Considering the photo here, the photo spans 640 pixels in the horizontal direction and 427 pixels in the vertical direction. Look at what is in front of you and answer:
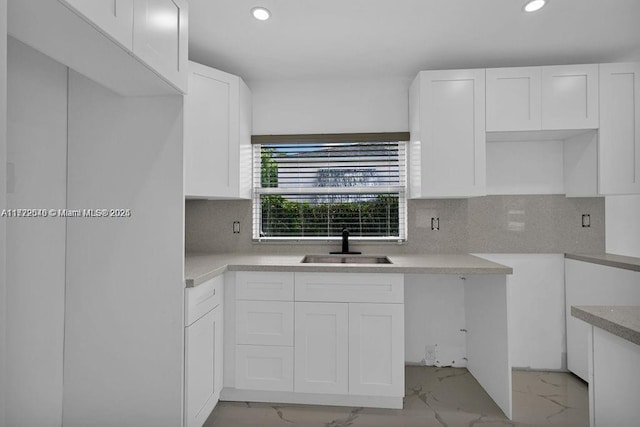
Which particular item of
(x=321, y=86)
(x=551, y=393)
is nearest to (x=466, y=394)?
(x=551, y=393)

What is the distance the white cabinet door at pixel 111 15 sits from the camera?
1004 millimetres

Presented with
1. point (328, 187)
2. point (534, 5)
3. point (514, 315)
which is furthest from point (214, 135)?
point (514, 315)

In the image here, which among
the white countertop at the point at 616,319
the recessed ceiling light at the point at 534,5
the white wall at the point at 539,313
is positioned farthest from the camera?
the white wall at the point at 539,313

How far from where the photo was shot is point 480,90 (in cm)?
243

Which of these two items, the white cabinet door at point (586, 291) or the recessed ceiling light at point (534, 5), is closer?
the recessed ceiling light at point (534, 5)

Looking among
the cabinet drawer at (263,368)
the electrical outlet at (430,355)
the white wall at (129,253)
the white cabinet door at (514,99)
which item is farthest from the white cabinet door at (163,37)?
the electrical outlet at (430,355)

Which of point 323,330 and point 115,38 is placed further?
point 323,330

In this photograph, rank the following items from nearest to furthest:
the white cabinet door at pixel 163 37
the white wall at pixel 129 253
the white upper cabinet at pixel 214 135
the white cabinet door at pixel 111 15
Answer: the white cabinet door at pixel 111 15
the white cabinet door at pixel 163 37
the white wall at pixel 129 253
the white upper cabinet at pixel 214 135

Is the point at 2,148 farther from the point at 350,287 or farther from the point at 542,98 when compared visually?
the point at 542,98

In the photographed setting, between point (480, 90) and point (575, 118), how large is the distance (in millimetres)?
667

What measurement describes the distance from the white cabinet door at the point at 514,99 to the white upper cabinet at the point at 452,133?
66mm

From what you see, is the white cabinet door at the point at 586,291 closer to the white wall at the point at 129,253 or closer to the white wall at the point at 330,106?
the white wall at the point at 330,106

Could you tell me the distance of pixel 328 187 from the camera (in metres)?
2.88

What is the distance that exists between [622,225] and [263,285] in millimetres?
2799
